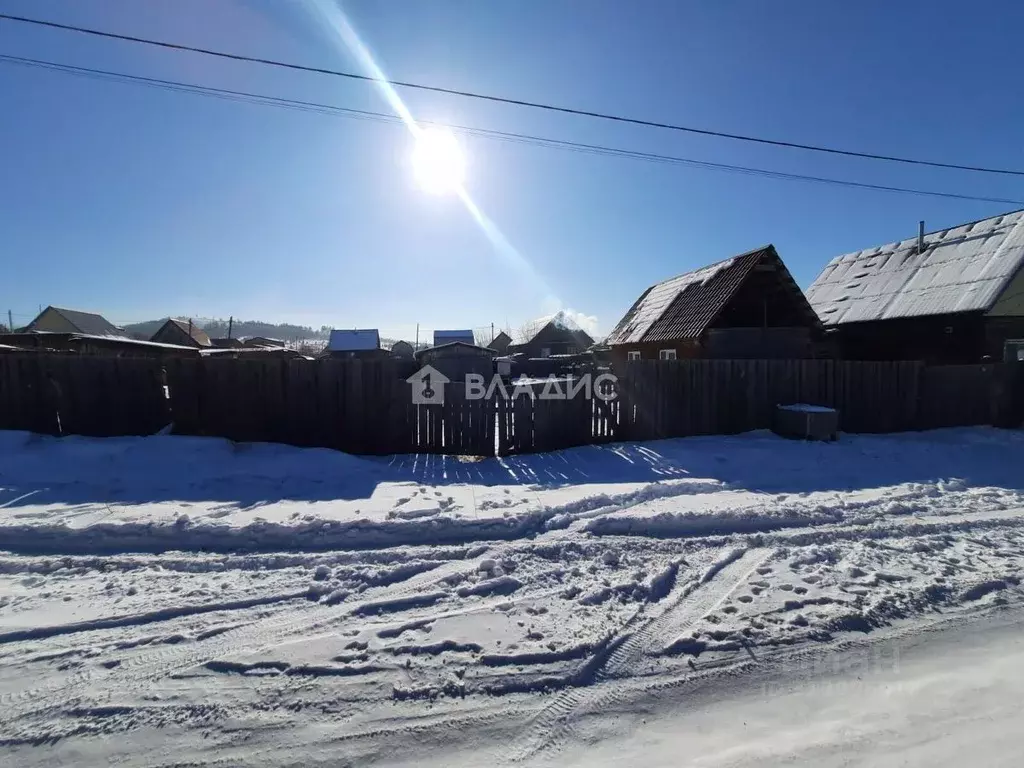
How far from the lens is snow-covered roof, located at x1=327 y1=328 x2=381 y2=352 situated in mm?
42812

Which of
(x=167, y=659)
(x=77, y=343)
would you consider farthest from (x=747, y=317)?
(x=77, y=343)

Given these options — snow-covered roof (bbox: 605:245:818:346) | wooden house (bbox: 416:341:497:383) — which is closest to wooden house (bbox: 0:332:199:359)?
wooden house (bbox: 416:341:497:383)

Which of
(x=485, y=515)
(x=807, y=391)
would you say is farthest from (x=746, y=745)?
(x=807, y=391)

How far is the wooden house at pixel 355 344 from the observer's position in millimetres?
40812

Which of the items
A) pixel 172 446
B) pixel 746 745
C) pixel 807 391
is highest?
pixel 807 391

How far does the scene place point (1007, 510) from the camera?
20.0 ft

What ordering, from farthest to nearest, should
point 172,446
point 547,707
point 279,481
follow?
1. point 172,446
2. point 279,481
3. point 547,707

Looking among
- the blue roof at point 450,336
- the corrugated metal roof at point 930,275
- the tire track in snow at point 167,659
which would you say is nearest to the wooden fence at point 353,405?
the tire track in snow at point 167,659

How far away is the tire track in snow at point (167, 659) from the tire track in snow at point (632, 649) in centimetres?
164

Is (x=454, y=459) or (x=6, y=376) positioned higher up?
(x=6, y=376)

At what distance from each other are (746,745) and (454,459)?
6647 millimetres

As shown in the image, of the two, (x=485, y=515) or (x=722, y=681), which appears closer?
(x=722, y=681)

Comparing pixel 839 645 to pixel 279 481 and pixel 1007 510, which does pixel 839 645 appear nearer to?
pixel 1007 510

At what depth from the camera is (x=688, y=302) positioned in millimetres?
16344
